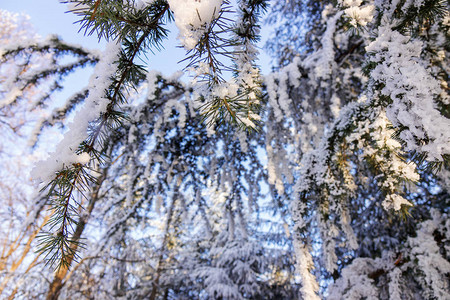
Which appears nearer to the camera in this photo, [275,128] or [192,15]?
[192,15]

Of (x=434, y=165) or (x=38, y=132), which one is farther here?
(x=38, y=132)

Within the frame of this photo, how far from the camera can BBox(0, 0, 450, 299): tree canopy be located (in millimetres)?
756

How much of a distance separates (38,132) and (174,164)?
192 cm

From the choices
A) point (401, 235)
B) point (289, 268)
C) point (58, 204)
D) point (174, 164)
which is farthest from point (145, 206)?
point (289, 268)

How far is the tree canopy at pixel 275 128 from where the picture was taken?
0.76 meters

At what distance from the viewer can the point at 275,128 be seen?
263cm

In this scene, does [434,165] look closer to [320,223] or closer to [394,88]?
[394,88]

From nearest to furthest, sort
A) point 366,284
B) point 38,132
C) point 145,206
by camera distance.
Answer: point 366,284
point 38,132
point 145,206

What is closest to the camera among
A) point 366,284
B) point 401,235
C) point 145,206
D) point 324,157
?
point 324,157

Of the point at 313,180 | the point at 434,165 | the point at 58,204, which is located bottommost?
the point at 58,204

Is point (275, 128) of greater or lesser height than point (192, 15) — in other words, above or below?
above

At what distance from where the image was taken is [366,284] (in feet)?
7.66

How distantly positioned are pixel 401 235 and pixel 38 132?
5.99 m

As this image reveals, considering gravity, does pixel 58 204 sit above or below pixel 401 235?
below
